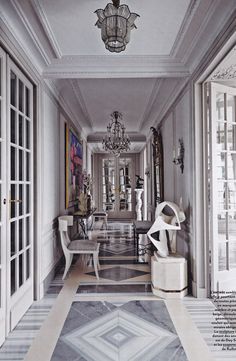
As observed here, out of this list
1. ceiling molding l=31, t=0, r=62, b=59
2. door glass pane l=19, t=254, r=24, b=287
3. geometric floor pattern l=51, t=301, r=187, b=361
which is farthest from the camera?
door glass pane l=19, t=254, r=24, b=287

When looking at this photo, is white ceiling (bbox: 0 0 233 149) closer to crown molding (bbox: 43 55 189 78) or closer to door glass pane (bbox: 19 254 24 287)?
crown molding (bbox: 43 55 189 78)

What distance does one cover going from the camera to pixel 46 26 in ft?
8.87

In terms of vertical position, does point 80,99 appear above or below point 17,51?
above

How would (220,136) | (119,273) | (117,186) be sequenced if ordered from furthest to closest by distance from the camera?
(117,186) → (119,273) → (220,136)

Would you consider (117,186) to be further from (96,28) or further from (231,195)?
(96,28)

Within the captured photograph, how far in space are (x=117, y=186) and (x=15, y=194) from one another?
9.27m

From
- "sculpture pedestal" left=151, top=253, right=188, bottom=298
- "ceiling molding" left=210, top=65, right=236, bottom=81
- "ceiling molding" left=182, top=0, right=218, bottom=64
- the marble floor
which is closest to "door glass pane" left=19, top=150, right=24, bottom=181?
the marble floor

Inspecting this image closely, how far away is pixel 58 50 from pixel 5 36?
0.82 m

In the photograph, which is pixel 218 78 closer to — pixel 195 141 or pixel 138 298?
pixel 195 141

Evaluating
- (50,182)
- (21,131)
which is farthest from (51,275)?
(21,131)

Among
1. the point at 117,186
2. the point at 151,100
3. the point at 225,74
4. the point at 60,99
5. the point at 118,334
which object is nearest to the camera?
the point at 118,334

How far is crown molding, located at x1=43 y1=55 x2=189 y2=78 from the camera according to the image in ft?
11.2

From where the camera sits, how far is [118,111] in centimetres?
630

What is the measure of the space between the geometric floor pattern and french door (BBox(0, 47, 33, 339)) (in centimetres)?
52
